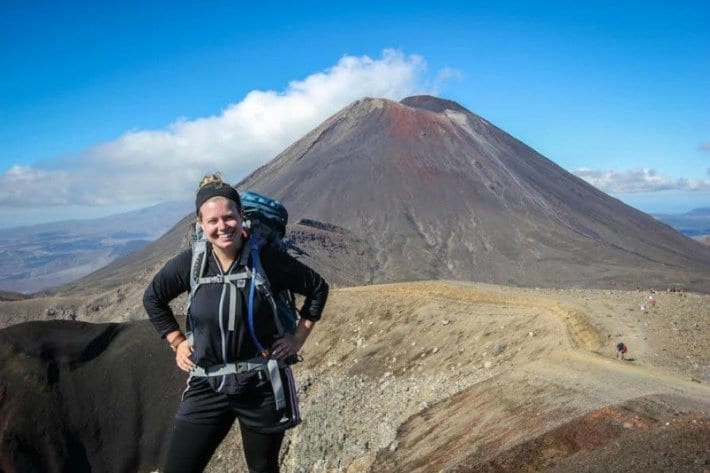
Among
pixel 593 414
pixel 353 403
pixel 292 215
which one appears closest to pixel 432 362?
pixel 353 403

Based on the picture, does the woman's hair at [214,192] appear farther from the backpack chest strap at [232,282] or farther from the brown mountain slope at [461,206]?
the brown mountain slope at [461,206]

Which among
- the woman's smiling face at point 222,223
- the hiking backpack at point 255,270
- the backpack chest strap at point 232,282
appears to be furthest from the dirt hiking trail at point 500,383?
the woman's smiling face at point 222,223

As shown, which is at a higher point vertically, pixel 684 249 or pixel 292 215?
pixel 292 215

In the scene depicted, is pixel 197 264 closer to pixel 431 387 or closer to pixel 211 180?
pixel 211 180

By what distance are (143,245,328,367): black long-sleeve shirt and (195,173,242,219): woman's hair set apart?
0.35 metres

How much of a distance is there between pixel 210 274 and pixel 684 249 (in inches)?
3898

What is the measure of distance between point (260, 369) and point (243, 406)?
297 millimetres

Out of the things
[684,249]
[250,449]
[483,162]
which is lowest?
[684,249]

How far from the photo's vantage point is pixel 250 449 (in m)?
4.11

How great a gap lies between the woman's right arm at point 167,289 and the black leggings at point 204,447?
0.68m

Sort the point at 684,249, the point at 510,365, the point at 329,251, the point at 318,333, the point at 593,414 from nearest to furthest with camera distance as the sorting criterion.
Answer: the point at 593,414, the point at 510,365, the point at 318,333, the point at 329,251, the point at 684,249

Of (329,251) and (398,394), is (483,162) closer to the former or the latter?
(329,251)

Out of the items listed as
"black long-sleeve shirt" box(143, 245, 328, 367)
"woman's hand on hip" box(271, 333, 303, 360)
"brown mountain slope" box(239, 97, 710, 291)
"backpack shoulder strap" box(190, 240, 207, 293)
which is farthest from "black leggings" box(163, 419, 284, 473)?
"brown mountain slope" box(239, 97, 710, 291)

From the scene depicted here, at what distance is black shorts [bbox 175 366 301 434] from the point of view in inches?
156
